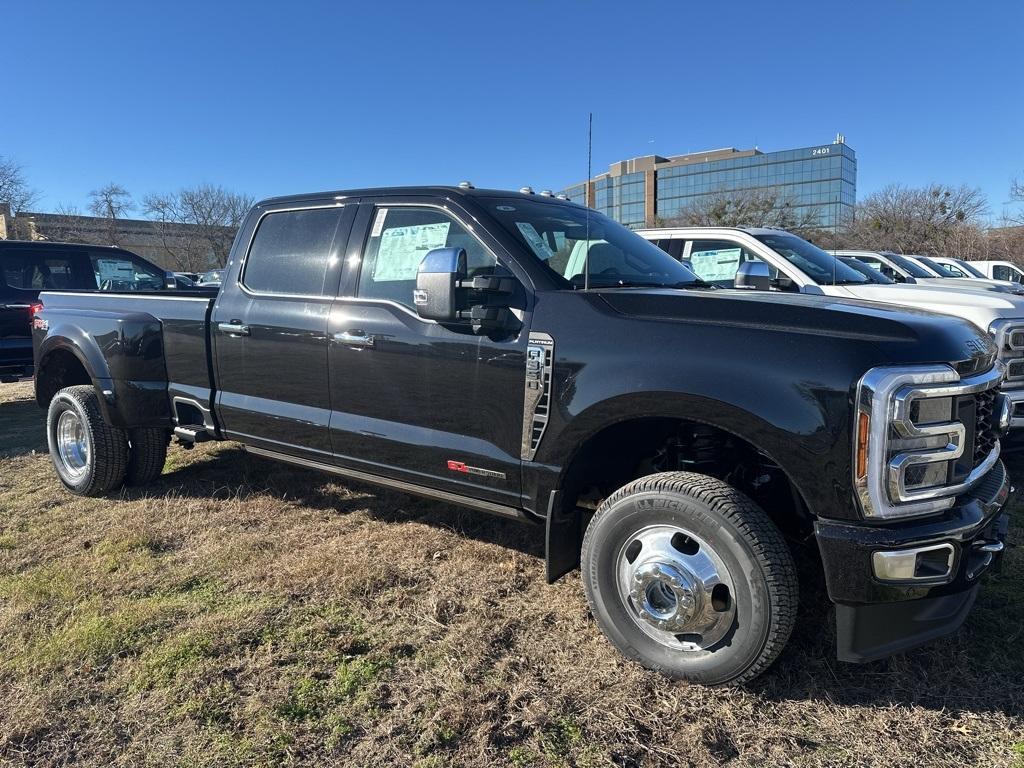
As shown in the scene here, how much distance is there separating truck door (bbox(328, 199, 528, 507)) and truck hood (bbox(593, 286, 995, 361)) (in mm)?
567

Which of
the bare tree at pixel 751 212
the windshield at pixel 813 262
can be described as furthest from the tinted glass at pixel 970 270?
the bare tree at pixel 751 212

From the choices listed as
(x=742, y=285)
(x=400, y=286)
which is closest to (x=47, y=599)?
(x=400, y=286)

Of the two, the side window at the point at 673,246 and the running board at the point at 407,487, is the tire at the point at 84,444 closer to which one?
the running board at the point at 407,487

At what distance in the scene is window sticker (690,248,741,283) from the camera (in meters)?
7.09

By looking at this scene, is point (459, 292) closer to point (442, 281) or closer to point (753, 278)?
point (442, 281)

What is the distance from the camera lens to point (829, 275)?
22.6ft

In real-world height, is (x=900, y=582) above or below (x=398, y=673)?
above

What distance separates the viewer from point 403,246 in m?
3.74

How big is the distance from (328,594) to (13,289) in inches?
293

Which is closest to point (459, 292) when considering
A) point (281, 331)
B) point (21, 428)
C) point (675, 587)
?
point (281, 331)

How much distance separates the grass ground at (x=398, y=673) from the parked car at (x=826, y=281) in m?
1.67

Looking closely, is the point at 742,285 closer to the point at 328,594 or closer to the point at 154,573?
the point at 328,594

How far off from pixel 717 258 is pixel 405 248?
4355mm

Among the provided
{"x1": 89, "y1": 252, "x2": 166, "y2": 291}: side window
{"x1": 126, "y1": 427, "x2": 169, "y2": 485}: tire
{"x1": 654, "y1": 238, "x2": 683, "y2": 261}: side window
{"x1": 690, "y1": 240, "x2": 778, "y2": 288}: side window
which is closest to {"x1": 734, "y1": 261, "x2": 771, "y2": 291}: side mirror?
{"x1": 690, "y1": 240, "x2": 778, "y2": 288}: side window
